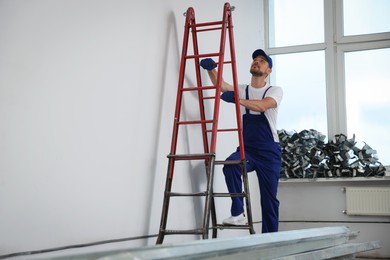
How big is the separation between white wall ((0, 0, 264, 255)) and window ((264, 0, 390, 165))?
97.8 inches

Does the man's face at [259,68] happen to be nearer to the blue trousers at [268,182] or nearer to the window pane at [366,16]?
the blue trousers at [268,182]

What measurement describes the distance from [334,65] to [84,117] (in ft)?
12.8

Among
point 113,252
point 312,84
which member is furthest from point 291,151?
point 113,252

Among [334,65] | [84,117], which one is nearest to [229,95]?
[84,117]

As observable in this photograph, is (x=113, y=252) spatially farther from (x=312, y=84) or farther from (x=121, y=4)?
(x=312, y=84)

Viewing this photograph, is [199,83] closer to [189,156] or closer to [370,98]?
[189,156]

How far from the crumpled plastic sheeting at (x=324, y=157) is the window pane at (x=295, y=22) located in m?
1.14

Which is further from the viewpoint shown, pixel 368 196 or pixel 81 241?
pixel 368 196

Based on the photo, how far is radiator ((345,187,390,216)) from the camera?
5.73m

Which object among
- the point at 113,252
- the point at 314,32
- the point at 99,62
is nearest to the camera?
the point at 113,252

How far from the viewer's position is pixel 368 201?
5789mm

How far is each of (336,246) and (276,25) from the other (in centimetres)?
393

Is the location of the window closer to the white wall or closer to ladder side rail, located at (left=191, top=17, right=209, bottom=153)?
ladder side rail, located at (left=191, top=17, right=209, bottom=153)

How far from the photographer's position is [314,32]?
6.57m
